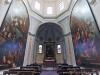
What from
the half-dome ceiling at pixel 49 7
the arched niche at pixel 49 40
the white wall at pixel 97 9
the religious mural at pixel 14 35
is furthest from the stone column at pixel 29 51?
the white wall at pixel 97 9

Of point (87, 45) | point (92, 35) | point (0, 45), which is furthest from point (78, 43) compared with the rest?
point (0, 45)

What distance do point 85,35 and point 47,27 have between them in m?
10.6

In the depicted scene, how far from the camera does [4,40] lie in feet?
33.3

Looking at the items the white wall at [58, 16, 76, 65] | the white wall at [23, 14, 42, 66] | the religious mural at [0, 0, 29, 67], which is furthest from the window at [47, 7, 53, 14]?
the religious mural at [0, 0, 29, 67]

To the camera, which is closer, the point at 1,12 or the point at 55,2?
the point at 1,12

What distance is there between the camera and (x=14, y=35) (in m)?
12.0

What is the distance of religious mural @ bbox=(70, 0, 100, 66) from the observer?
9547 millimetres

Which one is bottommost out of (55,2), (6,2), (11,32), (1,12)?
(11,32)

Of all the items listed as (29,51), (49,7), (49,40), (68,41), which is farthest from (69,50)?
(49,7)

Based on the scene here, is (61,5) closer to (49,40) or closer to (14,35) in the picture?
(49,40)

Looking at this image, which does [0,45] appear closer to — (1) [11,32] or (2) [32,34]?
(1) [11,32]

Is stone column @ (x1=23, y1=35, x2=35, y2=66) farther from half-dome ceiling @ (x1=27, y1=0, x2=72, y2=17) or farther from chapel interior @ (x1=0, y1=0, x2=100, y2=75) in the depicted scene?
half-dome ceiling @ (x1=27, y1=0, x2=72, y2=17)

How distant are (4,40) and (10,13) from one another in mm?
2328

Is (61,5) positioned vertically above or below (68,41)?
above
